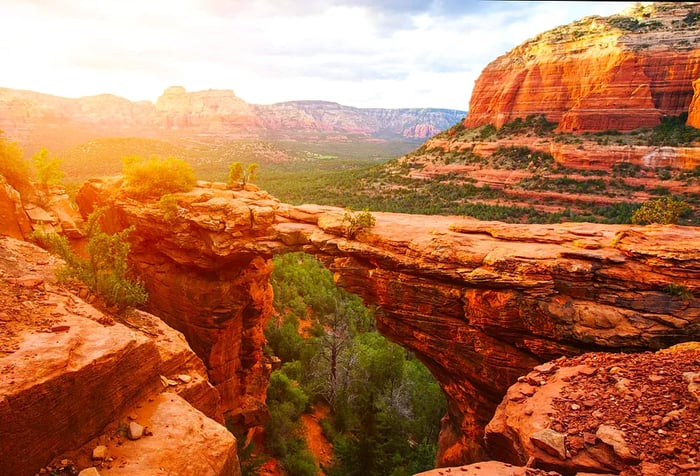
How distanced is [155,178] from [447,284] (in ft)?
40.7

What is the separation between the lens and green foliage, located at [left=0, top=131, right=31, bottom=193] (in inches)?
585

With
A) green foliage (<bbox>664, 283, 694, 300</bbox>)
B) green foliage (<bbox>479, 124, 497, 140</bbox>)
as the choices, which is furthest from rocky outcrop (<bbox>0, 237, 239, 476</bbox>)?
green foliage (<bbox>479, 124, 497, 140</bbox>)

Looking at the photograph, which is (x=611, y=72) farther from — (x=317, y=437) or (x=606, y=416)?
(x=606, y=416)

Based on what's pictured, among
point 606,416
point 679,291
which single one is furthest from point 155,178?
point 679,291

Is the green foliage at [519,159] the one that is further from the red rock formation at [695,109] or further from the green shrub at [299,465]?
the green shrub at [299,465]

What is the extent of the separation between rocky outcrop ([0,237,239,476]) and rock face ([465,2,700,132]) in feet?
214

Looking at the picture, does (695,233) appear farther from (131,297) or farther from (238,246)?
(131,297)

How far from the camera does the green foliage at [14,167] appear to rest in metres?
14.9

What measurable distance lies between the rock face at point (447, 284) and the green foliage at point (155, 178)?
796mm

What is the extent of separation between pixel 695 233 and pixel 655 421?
848 cm

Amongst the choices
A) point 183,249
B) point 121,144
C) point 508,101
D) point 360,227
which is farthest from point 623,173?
point 121,144

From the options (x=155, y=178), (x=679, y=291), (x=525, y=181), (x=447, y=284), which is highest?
(x=155, y=178)

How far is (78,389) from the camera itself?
595 centimetres

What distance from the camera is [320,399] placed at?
2250 centimetres
